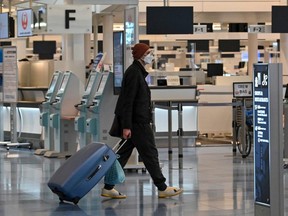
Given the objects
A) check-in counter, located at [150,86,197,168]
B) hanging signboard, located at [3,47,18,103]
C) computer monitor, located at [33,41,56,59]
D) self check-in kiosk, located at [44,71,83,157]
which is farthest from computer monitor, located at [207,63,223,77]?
self check-in kiosk, located at [44,71,83,157]

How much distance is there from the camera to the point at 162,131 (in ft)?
61.6

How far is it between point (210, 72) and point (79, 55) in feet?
48.8

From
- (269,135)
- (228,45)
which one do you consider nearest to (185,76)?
(228,45)

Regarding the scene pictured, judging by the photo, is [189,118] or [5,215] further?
[189,118]

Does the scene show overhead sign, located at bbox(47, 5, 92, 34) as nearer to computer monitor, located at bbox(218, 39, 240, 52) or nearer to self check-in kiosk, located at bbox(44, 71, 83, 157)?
self check-in kiosk, located at bbox(44, 71, 83, 157)

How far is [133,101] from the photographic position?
977cm

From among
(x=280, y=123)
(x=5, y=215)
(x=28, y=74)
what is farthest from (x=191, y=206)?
(x=28, y=74)

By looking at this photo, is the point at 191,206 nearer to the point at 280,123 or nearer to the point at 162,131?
the point at 280,123

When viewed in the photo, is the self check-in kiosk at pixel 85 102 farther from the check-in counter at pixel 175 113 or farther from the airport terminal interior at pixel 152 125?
the check-in counter at pixel 175 113

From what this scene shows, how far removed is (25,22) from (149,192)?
8.66m

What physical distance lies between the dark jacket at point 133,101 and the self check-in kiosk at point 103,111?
3.20m

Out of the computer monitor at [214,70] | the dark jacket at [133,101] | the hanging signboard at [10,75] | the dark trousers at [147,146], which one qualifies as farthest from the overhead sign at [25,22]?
the computer monitor at [214,70]

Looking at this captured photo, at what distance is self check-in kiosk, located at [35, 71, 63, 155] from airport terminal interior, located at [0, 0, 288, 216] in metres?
0.02

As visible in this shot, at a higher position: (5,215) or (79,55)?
(79,55)
